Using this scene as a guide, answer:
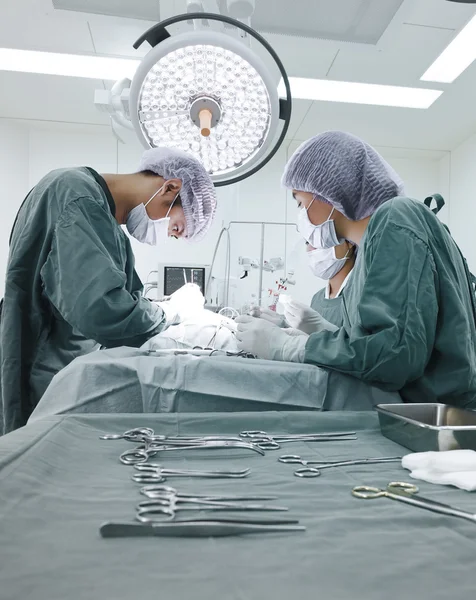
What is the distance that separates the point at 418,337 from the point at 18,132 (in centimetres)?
442

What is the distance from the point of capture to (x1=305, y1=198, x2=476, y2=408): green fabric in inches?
41.5

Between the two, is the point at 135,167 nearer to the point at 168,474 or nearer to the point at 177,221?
the point at 177,221

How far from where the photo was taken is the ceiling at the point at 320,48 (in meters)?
1.12

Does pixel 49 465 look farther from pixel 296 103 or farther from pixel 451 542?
pixel 296 103

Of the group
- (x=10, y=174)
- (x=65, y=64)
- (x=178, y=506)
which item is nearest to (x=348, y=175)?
(x=178, y=506)

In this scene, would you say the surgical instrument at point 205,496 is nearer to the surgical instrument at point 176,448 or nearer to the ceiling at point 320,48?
the surgical instrument at point 176,448

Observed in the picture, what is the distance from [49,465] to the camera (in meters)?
0.67

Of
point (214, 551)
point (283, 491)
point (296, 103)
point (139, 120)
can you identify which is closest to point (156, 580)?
point (214, 551)

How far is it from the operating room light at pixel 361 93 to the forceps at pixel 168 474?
3.26m

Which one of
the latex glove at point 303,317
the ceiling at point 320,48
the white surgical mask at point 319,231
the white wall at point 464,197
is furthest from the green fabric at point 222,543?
the white wall at point 464,197

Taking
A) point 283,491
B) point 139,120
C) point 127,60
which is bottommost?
point 283,491

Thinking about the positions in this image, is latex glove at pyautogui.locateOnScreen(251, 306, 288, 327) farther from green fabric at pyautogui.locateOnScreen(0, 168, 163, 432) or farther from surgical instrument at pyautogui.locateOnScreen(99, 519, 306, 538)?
surgical instrument at pyautogui.locateOnScreen(99, 519, 306, 538)

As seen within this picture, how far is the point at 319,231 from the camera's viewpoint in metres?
1.78

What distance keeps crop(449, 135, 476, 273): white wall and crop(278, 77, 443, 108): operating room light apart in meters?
1.00
